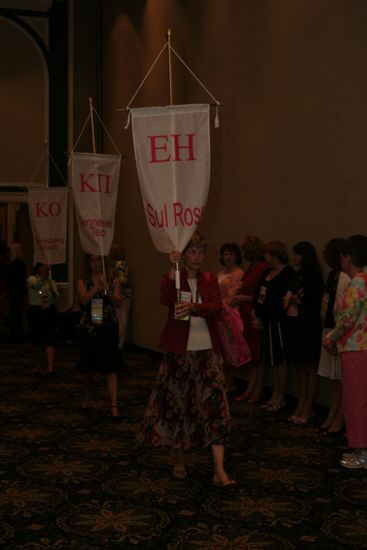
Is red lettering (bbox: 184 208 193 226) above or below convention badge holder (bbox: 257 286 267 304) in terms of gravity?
above

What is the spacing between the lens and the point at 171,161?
4.91m

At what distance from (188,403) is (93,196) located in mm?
2840

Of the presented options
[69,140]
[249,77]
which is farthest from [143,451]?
[69,140]

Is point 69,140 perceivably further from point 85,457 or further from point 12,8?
point 85,457

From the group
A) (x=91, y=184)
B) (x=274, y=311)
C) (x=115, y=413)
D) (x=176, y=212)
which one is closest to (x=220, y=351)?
(x=176, y=212)

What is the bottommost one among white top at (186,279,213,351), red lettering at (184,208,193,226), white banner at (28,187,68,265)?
white top at (186,279,213,351)

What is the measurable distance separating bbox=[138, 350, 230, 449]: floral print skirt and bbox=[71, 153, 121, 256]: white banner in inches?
93.1

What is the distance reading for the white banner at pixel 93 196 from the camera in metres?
7.11

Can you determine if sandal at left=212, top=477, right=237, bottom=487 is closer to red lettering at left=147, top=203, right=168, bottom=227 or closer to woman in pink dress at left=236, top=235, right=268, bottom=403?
red lettering at left=147, top=203, right=168, bottom=227

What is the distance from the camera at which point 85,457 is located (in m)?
5.46

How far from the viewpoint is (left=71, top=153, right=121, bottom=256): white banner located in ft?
23.3

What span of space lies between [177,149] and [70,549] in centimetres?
238

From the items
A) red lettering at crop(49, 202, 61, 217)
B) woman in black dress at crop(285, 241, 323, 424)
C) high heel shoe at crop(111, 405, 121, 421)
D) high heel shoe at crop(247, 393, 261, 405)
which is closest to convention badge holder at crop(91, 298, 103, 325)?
high heel shoe at crop(111, 405, 121, 421)

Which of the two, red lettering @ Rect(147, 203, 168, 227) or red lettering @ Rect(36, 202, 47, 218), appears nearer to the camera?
red lettering @ Rect(147, 203, 168, 227)
